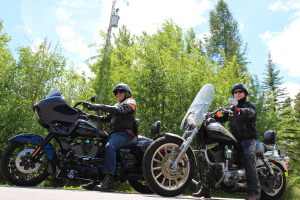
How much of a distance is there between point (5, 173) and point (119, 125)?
6.39 feet

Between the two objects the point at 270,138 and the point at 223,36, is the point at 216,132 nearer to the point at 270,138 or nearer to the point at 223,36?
the point at 270,138

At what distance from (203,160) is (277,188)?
190 centimetres

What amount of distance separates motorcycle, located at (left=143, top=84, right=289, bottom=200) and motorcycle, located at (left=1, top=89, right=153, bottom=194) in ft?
3.11

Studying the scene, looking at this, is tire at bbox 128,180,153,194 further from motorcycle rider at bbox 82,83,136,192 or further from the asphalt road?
the asphalt road

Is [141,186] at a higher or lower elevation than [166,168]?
lower

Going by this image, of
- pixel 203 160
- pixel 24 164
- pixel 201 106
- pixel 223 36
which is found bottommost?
pixel 24 164

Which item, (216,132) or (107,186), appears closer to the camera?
(216,132)

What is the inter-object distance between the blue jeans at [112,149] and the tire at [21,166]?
38.9 inches

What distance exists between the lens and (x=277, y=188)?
14.5 ft

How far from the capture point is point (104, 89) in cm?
1252

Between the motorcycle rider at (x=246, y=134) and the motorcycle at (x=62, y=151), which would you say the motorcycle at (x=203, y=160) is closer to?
the motorcycle rider at (x=246, y=134)

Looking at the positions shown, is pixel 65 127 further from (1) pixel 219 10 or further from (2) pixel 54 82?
(1) pixel 219 10

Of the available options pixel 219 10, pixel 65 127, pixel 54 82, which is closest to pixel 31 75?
pixel 54 82

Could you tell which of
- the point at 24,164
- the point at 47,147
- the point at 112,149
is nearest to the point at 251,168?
the point at 112,149
